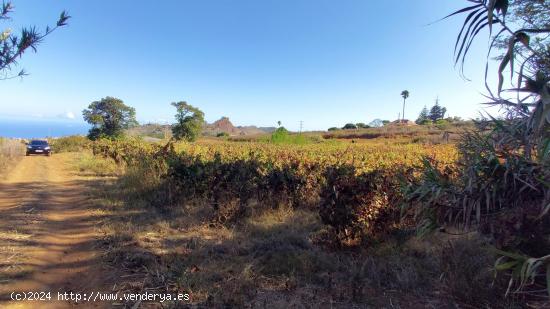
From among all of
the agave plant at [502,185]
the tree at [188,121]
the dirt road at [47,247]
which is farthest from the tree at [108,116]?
the agave plant at [502,185]

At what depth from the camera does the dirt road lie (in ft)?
11.1

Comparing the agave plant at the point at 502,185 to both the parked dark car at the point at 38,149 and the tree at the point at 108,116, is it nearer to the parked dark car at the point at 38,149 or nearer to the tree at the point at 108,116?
the parked dark car at the point at 38,149

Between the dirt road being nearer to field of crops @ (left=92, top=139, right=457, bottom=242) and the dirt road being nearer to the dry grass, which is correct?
the dry grass

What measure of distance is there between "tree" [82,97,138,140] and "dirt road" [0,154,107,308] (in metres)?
32.4

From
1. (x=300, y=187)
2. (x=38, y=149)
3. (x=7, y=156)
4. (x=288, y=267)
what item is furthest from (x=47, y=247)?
(x=38, y=149)

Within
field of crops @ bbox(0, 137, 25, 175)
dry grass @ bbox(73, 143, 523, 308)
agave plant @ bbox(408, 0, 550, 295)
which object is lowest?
dry grass @ bbox(73, 143, 523, 308)

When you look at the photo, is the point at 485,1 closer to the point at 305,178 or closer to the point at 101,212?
the point at 305,178

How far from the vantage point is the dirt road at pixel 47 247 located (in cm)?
337

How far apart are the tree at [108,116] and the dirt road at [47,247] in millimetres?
32380

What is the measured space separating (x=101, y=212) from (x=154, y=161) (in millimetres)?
2818

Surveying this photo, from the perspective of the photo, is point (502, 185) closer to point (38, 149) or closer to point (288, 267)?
point (288, 267)

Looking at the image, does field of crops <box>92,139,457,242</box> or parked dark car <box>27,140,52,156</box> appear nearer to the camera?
field of crops <box>92,139,457,242</box>

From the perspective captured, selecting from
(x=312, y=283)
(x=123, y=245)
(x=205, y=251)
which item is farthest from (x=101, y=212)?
(x=312, y=283)

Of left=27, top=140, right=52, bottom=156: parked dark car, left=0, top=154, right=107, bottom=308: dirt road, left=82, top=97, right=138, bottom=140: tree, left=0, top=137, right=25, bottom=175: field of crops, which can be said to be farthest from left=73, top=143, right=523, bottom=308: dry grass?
left=82, top=97, right=138, bottom=140: tree
